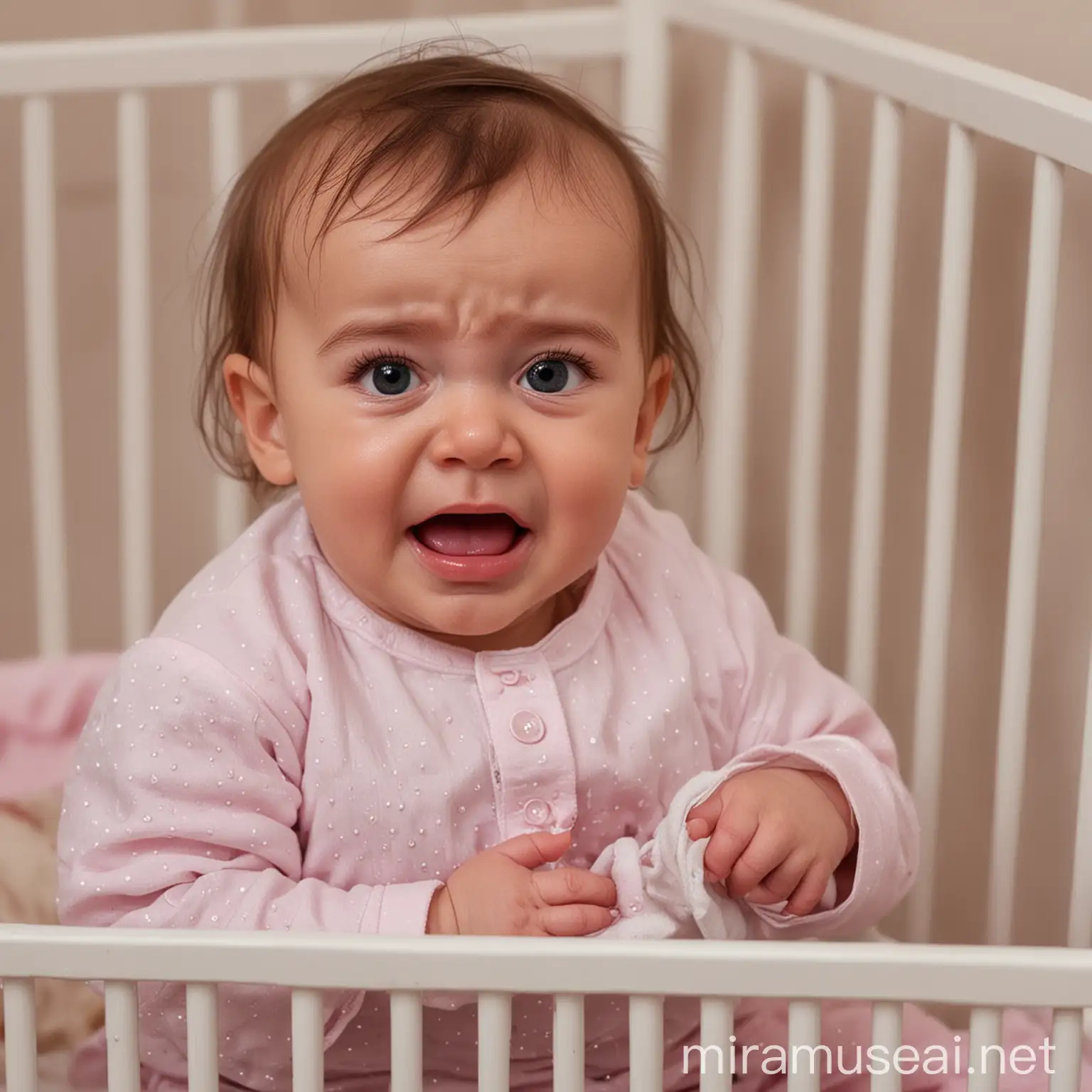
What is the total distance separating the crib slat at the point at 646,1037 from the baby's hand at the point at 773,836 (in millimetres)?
178

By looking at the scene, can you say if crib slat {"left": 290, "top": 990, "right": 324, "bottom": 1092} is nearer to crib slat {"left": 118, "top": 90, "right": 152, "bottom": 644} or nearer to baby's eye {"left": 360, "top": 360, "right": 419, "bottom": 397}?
baby's eye {"left": 360, "top": 360, "right": 419, "bottom": 397}

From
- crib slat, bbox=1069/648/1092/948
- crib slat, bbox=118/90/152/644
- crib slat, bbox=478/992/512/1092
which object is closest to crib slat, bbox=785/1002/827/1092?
crib slat, bbox=478/992/512/1092

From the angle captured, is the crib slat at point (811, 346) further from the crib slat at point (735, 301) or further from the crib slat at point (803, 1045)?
the crib slat at point (803, 1045)

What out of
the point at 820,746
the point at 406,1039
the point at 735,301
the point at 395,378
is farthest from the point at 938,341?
the point at 406,1039

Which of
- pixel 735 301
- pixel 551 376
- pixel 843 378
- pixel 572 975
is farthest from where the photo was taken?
pixel 843 378

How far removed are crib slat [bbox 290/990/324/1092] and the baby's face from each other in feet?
0.88

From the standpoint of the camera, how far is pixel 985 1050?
64 centimetres

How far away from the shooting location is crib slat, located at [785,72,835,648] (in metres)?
1.13

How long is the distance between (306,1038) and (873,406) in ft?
2.12

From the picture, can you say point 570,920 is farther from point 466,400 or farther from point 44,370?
point 44,370

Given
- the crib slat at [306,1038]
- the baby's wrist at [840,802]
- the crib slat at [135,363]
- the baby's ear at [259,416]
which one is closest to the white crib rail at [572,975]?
the crib slat at [306,1038]

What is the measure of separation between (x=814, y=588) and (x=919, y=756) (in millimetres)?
158

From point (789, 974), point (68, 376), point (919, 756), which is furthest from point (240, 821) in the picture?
point (68, 376)

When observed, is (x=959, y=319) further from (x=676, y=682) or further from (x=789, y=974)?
(x=789, y=974)
